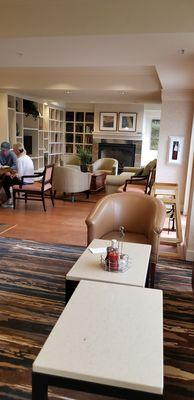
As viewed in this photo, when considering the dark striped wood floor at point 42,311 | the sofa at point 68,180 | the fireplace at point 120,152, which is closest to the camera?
the dark striped wood floor at point 42,311

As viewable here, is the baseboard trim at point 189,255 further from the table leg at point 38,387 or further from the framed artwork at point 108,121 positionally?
the framed artwork at point 108,121

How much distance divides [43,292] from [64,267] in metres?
0.56

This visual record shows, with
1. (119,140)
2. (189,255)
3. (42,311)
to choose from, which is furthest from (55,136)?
(42,311)

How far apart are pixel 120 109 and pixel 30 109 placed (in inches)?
115

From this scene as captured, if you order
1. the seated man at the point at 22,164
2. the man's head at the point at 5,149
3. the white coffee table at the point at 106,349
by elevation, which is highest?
the man's head at the point at 5,149

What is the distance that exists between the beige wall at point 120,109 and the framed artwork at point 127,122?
0.12 meters

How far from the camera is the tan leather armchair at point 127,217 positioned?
2920 mm

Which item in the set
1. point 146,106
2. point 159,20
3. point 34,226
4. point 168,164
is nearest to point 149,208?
point 159,20

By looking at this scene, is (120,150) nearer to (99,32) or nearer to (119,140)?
(119,140)

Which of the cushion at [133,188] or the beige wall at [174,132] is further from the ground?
the beige wall at [174,132]

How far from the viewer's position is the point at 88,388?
3.82ft

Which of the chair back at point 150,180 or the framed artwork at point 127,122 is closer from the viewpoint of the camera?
the chair back at point 150,180

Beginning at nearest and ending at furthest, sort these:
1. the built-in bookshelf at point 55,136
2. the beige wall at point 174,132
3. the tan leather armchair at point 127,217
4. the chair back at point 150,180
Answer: the tan leather armchair at point 127,217
the beige wall at point 174,132
the chair back at point 150,180
the built-in bookshelf at point 55,136

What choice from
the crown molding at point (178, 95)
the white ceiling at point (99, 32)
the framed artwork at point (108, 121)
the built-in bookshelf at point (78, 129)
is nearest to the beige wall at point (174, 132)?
the crown molding at point (178, 95)
